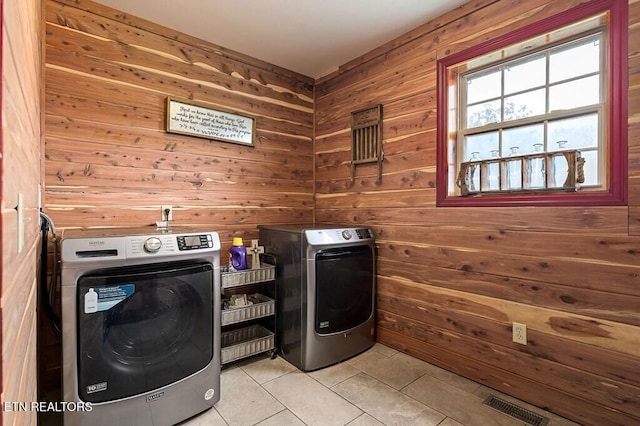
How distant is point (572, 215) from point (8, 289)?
2.23 meters

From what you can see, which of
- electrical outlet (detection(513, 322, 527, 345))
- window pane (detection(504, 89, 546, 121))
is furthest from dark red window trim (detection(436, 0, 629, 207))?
electrical outlet (detection(513, 322, 527, 345))

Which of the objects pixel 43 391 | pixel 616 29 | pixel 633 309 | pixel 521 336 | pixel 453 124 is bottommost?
pixel 43 391

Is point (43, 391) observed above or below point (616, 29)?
below

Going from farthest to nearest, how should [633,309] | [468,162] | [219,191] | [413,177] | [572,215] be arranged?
[219,191] < [413,177] < [468,162] < [572,215] < [633,309]

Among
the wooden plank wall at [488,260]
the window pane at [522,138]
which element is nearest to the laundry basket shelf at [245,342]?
the wooden plank wall at [488,260]

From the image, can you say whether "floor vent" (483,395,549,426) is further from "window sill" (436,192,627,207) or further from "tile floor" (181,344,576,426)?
"window sill" (436,192,627,207)

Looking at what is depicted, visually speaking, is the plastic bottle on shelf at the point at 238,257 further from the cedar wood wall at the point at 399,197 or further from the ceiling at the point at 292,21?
the ceiling at the point at 292,21

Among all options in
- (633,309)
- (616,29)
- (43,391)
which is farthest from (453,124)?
(43,391)

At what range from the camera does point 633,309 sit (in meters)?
1.56

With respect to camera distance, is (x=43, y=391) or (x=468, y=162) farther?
(x=468, y=162)

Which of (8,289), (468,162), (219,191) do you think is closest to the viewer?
(8,289)

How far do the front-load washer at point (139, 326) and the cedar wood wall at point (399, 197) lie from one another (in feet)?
2.75

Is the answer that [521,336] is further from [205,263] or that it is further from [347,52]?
[347,52]

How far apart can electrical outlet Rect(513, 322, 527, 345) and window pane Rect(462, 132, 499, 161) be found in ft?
3.57
